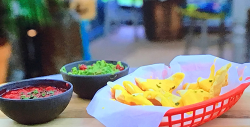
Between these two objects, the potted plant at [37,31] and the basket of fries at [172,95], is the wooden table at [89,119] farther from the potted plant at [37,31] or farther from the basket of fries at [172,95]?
the potted plant at [37,31]

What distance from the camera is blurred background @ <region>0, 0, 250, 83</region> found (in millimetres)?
1006

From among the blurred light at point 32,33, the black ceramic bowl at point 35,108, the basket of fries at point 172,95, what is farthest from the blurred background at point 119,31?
the black ceramic bowl at point 35,108

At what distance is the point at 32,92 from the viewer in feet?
1.89

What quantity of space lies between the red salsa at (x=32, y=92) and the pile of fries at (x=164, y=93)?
13 centimetres

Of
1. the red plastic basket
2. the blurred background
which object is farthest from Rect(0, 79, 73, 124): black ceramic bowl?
the blurred background

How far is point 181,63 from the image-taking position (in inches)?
28.6

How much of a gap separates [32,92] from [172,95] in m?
0.30

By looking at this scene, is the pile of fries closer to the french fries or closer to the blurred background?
the french fries

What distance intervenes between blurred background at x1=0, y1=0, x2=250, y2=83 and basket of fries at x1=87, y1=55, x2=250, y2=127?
319mm

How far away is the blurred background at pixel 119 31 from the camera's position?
1006 millimetres

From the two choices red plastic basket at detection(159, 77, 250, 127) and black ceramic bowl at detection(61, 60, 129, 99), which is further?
black ceramic bowl at detection(61, 60, 129, 99)

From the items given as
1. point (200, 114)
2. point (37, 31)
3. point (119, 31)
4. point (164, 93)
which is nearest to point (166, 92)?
point (164, 93)

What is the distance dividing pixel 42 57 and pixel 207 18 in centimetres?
68

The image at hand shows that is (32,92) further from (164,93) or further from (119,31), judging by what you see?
(119,31)
